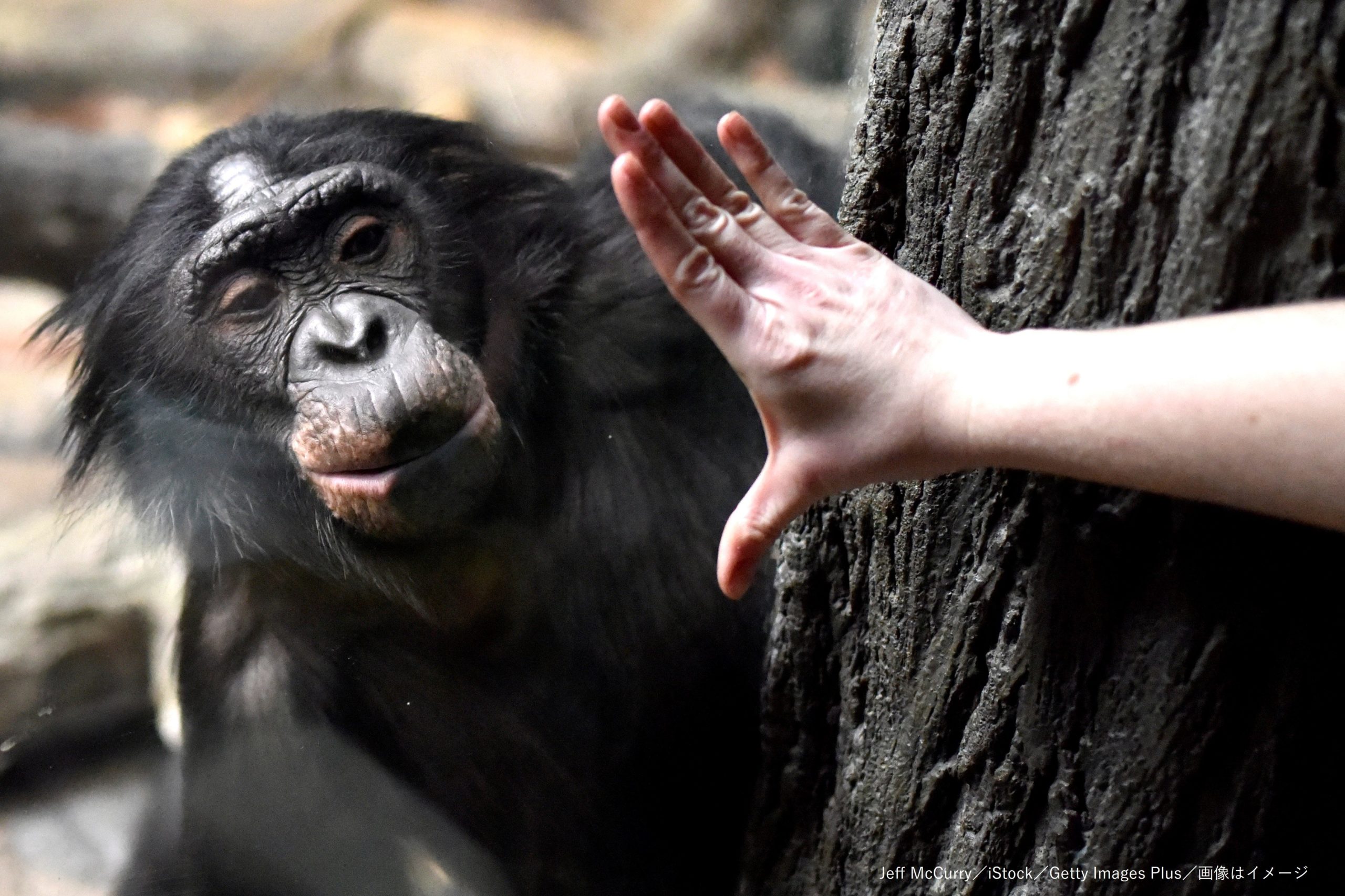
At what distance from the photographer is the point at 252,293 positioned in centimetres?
166

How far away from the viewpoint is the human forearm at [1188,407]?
79 centimetres

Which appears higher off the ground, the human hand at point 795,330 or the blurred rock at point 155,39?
the blurred rock at point 155,39

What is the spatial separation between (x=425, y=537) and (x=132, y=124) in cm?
521

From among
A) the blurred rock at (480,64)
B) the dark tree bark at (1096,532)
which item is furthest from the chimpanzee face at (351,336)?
the blurred rock at (480,64)

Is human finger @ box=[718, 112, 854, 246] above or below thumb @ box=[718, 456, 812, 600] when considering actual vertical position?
above

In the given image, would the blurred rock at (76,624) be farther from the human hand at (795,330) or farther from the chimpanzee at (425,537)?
the human hand at (795,330)

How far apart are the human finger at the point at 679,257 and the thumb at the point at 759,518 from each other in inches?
5.0

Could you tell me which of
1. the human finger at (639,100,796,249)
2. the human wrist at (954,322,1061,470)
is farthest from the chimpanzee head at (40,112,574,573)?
the human wrist at (954,322,1061,470)

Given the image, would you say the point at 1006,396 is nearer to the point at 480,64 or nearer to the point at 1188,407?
the point at 1188,407

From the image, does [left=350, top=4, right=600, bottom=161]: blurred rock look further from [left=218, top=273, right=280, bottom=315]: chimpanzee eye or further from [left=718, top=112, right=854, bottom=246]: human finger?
[left=718, top=112, right=854, bottom=246]: human finger

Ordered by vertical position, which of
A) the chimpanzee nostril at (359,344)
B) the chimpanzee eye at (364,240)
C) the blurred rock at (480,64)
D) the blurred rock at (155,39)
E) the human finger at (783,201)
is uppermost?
the blurred rock at (155,39)

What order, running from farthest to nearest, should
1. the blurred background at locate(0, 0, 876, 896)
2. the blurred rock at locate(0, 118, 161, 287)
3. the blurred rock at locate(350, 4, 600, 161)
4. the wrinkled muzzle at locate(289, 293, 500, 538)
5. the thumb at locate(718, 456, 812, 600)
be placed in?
→ the blurred rock at locate(350, 4, 600, 161), the blurred rock at locate(0, 118, 161, 287), the blurred background at locate(0, 0, 876, 896), the wrinkled muzzle at locate(289, 293, 500, 538), the thumb at locate(718, 456, 812, 600)

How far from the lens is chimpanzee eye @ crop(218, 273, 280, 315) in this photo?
166cm

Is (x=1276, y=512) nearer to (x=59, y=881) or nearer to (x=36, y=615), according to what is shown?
(x=59, y=881)
